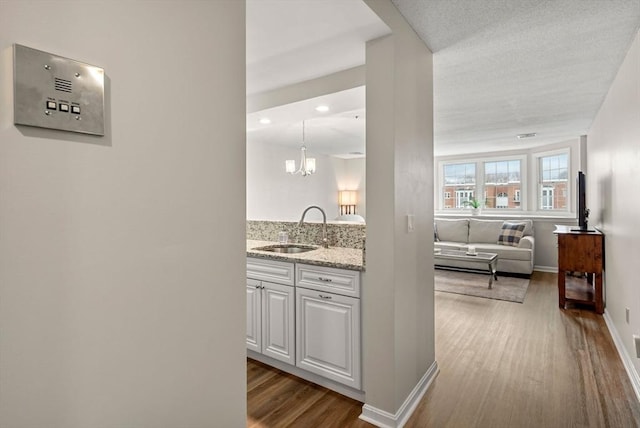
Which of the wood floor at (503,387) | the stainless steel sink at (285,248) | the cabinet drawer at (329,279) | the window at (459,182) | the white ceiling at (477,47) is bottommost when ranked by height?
the wood floor at (503,387)

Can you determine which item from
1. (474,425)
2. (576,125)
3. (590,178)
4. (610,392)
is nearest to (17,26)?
(474,425)

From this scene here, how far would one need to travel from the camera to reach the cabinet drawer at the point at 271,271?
251cm

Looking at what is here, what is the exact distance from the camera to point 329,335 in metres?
2.32

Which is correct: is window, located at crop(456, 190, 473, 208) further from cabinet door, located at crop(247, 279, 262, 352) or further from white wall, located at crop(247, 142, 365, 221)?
cabinet door, located at crop(247, 279, 262, 352)

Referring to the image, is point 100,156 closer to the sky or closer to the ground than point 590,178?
closer to the ground

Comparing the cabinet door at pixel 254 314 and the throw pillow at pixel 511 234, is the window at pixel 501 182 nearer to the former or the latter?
the throw pillow at pixel 511 234

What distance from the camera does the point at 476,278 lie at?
568 cm

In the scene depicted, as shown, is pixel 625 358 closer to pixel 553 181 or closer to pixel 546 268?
pixel 546 268

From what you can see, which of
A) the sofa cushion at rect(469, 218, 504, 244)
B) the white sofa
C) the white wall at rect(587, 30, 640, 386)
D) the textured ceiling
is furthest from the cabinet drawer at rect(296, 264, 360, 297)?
the sofa cushion at rect(469, 218, 504, 244)

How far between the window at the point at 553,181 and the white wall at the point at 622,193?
2613 millimetres

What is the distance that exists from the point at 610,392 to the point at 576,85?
2558mm

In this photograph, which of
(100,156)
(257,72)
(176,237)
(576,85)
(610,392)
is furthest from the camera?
(576,85)

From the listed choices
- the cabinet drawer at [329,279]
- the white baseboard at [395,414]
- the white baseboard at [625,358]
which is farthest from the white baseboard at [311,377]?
the white baseboard at [625,358]

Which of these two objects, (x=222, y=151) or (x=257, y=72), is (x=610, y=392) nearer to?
(x=222, y=151)
